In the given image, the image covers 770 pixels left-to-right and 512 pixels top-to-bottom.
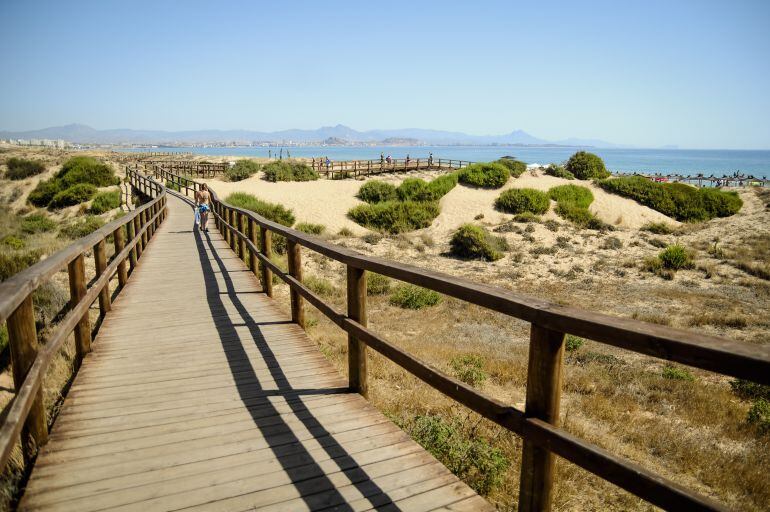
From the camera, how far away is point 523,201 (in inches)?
1118

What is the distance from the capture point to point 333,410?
12.6 feet

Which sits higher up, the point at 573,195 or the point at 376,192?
the point at 573,195

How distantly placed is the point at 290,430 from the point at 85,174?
41.0 meters

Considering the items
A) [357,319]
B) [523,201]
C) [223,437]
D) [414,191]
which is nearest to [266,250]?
[357,319]

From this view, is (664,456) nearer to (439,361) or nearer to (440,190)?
(439,361)

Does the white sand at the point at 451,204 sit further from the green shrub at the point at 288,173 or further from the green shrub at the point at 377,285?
the green shrub at the point at 377,285

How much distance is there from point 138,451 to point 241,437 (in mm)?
648

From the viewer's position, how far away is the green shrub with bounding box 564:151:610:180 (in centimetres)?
3656

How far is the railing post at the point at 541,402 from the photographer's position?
2189 millimetres

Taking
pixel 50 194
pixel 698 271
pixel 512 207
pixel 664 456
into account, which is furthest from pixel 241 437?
pixel 50 194

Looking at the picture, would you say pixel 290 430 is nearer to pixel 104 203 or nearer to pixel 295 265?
pixel 295 265

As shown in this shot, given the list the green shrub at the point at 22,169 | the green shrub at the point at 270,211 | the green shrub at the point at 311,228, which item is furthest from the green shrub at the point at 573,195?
the green shrub at the point at 22,169

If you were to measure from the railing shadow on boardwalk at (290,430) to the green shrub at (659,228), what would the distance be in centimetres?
2437

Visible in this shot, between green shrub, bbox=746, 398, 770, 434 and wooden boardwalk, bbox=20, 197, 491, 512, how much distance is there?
554cm
